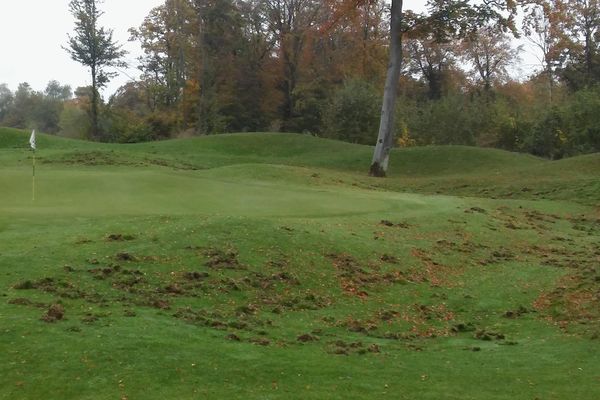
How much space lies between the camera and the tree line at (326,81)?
5018 centimetres

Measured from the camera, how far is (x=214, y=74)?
64062 millimetres

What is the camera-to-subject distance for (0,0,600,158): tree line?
50.2m

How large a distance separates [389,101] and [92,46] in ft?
104

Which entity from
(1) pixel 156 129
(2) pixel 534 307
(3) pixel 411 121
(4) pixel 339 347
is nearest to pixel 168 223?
(4) pixel 339 347

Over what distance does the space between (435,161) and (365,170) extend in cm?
436

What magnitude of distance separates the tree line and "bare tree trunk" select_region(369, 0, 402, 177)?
36.0 ft

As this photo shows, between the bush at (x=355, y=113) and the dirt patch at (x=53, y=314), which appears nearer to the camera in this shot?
the dirt patch at (x=53, y=314)

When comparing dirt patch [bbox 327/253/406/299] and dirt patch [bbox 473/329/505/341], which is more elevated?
dirt patch [bbox 327/253/406/299]

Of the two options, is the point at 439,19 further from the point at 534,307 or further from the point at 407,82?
the point at 407,82

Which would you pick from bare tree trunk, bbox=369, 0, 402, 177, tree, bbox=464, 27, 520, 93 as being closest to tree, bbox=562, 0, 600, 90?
tree, bbox=464, 27, 520, 93

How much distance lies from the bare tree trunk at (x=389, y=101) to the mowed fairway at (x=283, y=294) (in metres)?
12.8

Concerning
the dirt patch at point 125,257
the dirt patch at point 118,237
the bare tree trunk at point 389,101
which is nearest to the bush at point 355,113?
the bare tree trunk at point 389,101

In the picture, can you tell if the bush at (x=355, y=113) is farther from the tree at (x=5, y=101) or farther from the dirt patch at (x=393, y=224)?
the tree at (x=5, y=101)

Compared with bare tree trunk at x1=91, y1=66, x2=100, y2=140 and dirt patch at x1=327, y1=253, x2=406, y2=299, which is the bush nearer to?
bare tree trunk at x1=91, y1=66, x2=100, y2=140
